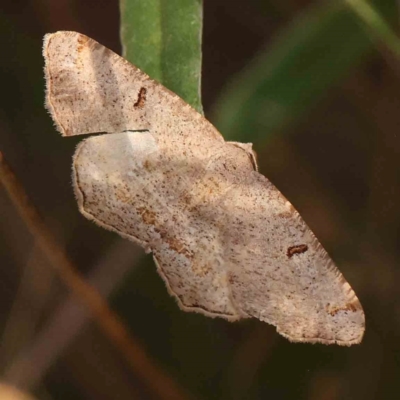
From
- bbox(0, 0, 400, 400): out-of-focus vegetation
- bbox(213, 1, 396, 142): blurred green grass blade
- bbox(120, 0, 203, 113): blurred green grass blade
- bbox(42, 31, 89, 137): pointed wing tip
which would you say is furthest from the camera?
bbox(0, 0, 400, 400): out-of-focus vegetation

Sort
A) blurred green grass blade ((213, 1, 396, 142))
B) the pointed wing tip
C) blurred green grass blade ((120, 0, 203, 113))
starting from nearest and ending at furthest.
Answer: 1. the pointed wing tip
2. blurred green grass blade ((120, 0, 203, 113))
3. blurred green grass blade ((213, 1, 396, 142))

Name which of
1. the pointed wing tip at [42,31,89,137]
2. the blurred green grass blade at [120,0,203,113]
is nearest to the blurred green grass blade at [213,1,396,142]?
the blurred green grass blade at [120,0,203,113]

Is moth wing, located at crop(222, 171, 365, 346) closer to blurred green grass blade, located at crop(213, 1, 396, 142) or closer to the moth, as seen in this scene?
the moth

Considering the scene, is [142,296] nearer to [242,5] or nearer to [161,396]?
[161,396]

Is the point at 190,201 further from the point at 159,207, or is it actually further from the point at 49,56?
the point at 49,56

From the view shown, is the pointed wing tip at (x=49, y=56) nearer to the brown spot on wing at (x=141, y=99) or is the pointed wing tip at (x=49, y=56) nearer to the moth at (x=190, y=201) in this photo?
the moth at (x=190, y=201)

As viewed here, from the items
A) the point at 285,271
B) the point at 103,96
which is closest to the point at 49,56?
the point at 103,96

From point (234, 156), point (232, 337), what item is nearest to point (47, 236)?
point (234, 156)
